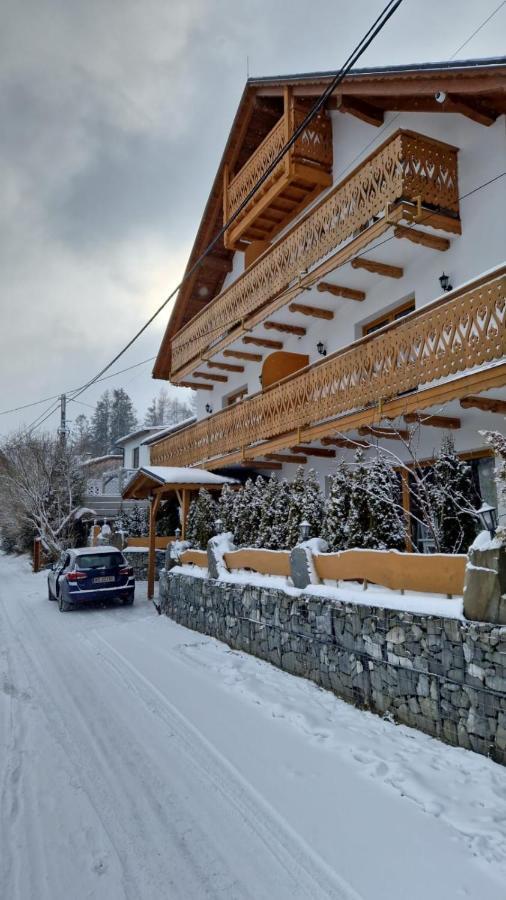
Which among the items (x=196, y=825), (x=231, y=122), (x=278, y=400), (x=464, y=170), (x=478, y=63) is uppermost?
(x=231, y=122)

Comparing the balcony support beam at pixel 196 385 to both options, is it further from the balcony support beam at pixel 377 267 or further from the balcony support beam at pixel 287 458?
the balcony support beam at pixel 377 267

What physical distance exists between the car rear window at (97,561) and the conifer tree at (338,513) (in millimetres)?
6721

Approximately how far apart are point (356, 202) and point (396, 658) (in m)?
8.52

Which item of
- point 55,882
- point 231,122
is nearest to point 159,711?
point 55,882

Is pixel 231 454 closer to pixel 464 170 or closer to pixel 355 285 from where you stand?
pixel 355 285

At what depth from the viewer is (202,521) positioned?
1384 centimetres

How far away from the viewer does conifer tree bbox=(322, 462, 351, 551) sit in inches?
320

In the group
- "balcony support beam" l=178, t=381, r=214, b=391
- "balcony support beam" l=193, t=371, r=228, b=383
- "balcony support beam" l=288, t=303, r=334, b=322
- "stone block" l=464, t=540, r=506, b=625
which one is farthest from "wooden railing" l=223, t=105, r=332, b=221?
"stone block" l=464, t=540, r=506, b=625

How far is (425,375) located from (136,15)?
650 cm

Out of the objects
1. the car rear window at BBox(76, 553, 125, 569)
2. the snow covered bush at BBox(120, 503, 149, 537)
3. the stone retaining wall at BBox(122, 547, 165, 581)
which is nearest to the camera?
the car rear window at BBox(76, 553, 125, 569)

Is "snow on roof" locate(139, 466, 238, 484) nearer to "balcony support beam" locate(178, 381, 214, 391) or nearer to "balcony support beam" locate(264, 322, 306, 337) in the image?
"balcony support beam" locate(264, 322, 306, 337)

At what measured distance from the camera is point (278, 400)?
503 inches

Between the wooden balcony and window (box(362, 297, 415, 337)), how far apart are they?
159 inches

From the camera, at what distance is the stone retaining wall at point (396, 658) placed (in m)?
4.57
